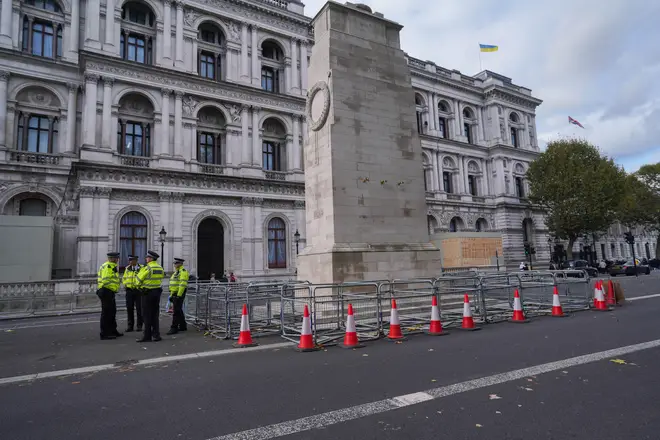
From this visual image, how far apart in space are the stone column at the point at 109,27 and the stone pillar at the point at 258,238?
44.9 ft

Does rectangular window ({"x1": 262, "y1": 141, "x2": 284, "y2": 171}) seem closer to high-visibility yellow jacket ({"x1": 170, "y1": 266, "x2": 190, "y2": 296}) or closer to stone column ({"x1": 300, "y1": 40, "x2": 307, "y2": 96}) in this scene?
stone column ({"x1": 300, "y1": 40, "x2": 307, "y2": 96})

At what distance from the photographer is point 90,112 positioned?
24.5 m

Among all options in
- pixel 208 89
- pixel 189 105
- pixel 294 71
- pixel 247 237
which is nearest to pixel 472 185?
pixel 294 71

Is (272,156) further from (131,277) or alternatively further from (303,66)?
(131,277)

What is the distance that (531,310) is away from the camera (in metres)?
11.5

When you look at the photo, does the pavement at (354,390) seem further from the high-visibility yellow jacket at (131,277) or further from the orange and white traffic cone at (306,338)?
the high-visibility yellow jacket at (131,277)

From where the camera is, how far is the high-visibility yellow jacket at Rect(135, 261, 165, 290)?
9148mm

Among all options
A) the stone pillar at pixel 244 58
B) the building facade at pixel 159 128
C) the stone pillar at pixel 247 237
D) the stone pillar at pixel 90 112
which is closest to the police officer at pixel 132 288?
the building facade at pixel 159 128

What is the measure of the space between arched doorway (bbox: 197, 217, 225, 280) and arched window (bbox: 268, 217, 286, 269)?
3544 millimetres

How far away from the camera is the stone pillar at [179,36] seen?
2806 centimetres

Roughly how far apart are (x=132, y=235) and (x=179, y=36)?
1459cm

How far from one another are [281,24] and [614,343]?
108 ft

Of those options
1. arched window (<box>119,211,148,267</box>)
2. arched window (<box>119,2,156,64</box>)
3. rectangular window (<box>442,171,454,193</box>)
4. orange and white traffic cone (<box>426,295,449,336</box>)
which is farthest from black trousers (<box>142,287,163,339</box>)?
rectangular window (<box>442,171,454,193</box>)

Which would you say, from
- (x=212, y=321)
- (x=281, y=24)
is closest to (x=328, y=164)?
(x=212, y=321)
